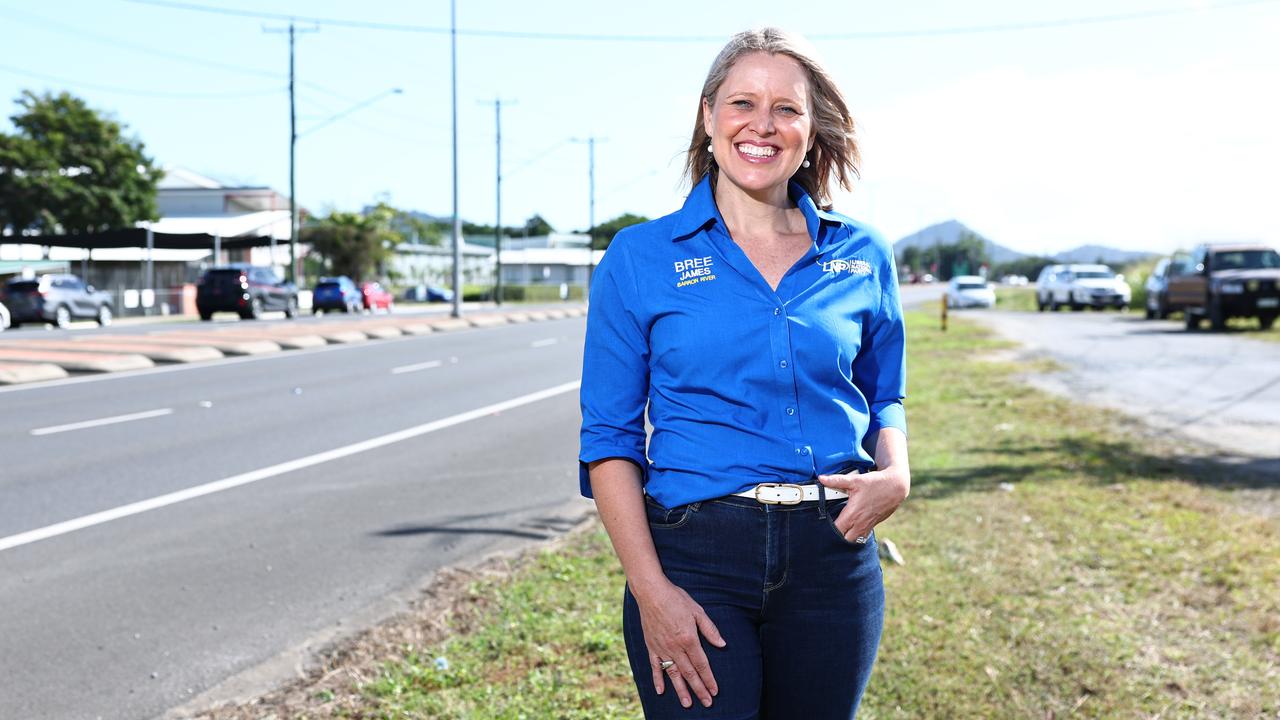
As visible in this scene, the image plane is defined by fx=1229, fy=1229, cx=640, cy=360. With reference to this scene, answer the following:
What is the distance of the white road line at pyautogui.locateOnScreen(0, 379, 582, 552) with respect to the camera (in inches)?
292

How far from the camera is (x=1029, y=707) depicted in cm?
431

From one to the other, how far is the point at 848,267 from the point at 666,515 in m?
0.62

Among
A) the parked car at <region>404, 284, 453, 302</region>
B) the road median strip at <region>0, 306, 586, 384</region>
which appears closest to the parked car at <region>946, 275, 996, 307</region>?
the road median strip at <region>0, 306, 586, 384</region>

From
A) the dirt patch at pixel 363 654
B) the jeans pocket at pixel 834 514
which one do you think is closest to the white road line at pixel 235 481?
the dirt patch at pixel 363 654

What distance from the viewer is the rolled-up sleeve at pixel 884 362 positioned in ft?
8.25

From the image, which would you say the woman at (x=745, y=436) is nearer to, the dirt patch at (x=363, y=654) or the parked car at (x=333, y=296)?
the dirt patch at (x=363, y=654)

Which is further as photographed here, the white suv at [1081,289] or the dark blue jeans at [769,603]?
the white suv at [1081,289]

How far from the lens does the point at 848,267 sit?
2.44 meters

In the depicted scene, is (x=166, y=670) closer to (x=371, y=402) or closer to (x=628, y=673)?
(x=628, y=673)

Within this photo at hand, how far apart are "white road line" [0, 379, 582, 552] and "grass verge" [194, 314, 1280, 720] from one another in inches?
89.1

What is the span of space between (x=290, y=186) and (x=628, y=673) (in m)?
43.5

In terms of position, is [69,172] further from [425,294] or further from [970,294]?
[970,294]

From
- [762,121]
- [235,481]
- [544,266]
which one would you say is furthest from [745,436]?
[544,266]

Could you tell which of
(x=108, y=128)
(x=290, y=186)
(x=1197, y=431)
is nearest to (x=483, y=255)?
(x=108, y=128)
